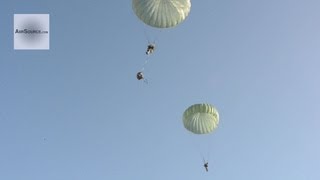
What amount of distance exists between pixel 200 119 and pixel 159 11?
8.60m

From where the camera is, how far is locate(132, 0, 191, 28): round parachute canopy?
4719 cm

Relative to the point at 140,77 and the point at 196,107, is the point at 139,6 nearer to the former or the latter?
the point at 140,77

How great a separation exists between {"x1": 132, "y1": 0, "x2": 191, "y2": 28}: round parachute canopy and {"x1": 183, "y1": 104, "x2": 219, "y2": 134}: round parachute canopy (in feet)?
22.9

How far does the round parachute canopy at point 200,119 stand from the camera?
5212 cm

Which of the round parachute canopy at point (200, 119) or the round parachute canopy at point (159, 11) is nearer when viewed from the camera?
the round parachute canopy at point (159, 11)

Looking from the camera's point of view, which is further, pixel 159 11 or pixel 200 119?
pixel 200 119

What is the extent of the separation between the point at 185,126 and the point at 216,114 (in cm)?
226

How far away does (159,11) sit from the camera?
47.4 m

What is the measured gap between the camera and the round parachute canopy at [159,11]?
47.2 m

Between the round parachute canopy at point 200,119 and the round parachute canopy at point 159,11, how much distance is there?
6.99 meters

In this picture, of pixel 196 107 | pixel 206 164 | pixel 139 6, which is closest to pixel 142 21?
pixel 139 6

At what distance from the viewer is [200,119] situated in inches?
2053

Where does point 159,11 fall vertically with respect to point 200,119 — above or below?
above

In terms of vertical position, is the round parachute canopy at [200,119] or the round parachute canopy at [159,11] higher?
the round parachute canopy at [159,11]
